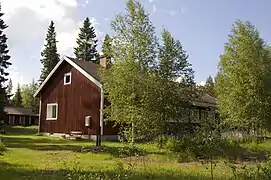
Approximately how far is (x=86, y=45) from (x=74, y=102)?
1681 inches

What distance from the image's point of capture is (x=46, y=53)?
6775cm

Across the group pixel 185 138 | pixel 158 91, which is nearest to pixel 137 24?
pixel 158 91

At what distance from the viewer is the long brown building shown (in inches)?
1096

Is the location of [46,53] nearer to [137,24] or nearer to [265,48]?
[265,48]

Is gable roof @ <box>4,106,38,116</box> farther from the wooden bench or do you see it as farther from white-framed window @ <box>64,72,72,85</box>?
the wooden bench

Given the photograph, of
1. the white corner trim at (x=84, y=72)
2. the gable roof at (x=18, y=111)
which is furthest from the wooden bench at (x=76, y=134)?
the gable roof at (x=18, y=111)

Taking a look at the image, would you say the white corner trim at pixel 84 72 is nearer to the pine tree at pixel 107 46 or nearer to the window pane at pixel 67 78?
the window pane at pixel 67 78

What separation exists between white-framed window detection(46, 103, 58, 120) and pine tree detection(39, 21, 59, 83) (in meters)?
32.5

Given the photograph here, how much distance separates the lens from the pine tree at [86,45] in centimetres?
7138

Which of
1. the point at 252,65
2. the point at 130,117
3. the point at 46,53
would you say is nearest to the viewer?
the point at 130,117

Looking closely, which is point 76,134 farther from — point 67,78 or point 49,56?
point 49,56

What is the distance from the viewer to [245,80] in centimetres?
2614

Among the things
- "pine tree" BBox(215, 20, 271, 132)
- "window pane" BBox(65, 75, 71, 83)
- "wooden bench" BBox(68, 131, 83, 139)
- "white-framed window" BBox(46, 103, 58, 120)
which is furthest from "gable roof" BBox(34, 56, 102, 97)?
"pine tree" BBox(215, 20, 271, 132)

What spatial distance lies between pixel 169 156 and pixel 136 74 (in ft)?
15.5
